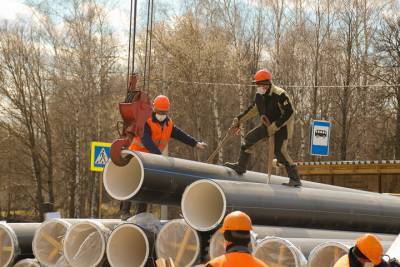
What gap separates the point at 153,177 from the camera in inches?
320

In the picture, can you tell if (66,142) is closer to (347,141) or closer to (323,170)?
→ (347,141)

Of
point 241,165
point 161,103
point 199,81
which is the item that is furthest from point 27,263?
point 199,81

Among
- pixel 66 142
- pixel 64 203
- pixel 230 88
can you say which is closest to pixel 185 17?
pixel 230 88

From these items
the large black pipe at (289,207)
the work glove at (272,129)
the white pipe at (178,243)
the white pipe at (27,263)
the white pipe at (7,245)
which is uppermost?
the work glove at (272,129)

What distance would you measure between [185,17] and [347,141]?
12023mm

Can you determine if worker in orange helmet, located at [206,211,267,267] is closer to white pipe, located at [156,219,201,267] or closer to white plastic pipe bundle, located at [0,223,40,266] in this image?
white pipe, located at [156,219,201,267]

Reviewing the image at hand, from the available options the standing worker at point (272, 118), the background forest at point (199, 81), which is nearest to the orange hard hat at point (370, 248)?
the standing worker at point (272, 118)

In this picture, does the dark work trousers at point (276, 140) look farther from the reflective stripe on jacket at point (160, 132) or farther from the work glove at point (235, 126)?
the reflective stripe on jacket at point (160, 132)

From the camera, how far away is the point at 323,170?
21453mm

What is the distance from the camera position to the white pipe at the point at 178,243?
7.73m

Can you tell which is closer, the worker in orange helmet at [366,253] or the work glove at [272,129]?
the worker in orange helmet at [366,253]

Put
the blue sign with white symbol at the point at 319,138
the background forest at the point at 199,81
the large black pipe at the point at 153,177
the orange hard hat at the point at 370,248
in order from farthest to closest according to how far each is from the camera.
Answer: the background forest at the point at 199,81 → the blue sign with white symbol at the point at 319,138 → the large black pipe at the point at 153,177 → the orange hard hat at the point at 370,248

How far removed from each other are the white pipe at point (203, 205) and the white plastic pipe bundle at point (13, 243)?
8.20 ft

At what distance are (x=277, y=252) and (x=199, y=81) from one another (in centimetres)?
3102
